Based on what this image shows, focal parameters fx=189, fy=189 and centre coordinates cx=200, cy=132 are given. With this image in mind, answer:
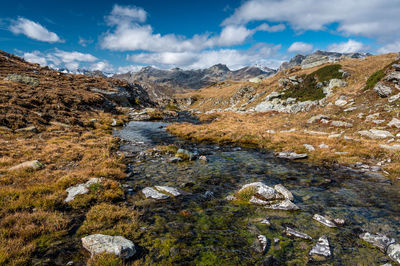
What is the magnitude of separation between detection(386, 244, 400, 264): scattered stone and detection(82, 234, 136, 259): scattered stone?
9.15 m

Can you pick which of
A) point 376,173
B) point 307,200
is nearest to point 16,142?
point 307,200

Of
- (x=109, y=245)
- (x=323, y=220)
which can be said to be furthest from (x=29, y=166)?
(x=323, y=220)

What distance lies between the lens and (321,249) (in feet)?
23.7

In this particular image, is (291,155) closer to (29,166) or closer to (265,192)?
(265,192)

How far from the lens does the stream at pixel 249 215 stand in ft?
22.8

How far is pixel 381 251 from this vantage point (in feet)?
23.6

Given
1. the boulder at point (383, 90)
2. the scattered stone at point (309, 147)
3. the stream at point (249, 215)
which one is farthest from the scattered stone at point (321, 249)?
the boulder at point (383, 90)

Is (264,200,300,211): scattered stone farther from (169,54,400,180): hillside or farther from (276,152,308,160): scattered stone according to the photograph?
(276,152,308,160): scattered stone

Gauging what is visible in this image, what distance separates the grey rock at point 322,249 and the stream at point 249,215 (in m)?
0.16

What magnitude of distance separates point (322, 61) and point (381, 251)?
9211 cm

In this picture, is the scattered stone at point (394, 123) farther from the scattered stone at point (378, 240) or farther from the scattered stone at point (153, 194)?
the scattered stone at point (153, 194)

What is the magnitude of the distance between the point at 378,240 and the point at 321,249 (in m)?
2.54

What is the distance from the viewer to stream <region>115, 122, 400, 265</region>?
695cm

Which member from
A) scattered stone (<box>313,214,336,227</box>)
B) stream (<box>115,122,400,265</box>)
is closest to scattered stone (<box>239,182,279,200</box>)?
stream (<box>115,122,400,265</box>)
